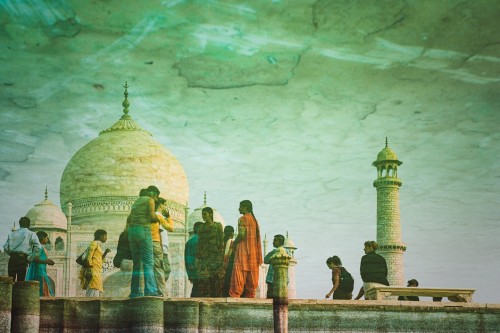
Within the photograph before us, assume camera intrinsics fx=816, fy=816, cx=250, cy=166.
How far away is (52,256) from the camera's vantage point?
3050cm

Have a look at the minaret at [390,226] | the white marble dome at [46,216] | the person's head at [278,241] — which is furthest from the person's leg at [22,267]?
the white marble dome at [46,216]

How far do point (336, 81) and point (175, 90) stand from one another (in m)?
2.90

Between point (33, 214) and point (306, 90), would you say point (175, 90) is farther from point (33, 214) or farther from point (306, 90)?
point (33, 214)

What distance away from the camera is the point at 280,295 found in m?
8.48

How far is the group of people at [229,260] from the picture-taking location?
983 cm

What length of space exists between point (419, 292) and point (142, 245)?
3395 mm

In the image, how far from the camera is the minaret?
101ft

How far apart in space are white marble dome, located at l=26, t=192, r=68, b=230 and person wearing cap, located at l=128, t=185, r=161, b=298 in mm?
24541

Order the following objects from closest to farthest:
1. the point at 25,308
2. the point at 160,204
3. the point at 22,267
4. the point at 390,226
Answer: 1. the point at 25,308
2. the point at 22,267
3. the point at 160,204
4. the point at 390,226

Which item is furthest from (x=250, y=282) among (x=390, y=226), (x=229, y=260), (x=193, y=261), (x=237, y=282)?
(x=390, y=226)

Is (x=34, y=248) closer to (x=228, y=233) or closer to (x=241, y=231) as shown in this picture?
(x=228, y=233)

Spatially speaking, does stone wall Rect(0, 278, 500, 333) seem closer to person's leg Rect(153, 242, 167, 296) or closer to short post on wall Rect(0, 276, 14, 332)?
short post on wall Rect(0, 276, 14, 332)

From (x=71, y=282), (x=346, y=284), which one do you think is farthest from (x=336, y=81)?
(x=71, y=282)

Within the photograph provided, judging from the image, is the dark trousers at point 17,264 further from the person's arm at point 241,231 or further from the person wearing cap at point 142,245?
the person's arm at point 241,231
